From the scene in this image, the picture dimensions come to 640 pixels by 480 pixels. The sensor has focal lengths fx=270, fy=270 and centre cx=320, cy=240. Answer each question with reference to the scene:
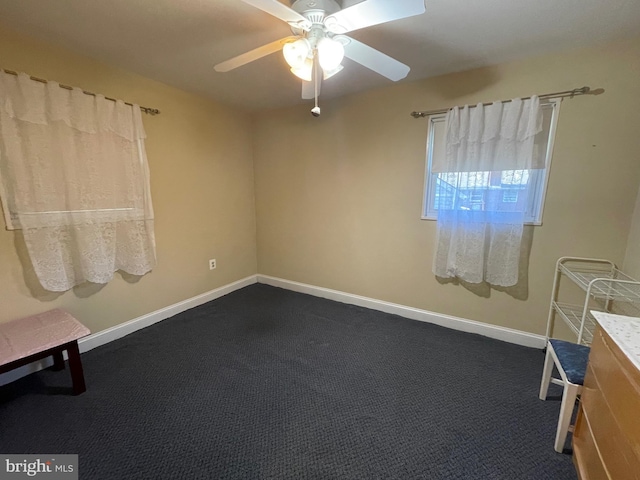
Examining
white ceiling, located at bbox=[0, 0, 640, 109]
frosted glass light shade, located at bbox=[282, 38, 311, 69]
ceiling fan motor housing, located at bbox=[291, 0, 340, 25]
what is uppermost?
white ceiling, located at bbox=[0, 0, 640, 109]

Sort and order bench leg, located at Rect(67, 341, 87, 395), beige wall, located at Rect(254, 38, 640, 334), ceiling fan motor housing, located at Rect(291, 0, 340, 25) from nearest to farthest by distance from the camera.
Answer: ceiling fan motor housing, located at Rect(291, 0, 340, 25), bench leg, located at Rect(67, 341, 87, 395), beige wall, located at Rect(254, 38, 640, 334)

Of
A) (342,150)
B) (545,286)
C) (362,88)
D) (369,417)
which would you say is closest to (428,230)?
(545,286)

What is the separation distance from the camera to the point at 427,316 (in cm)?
259

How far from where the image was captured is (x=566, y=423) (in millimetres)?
1269

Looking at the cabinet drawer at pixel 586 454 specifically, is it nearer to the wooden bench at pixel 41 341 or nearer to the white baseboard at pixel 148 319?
the wooden bench at pixel 41 341

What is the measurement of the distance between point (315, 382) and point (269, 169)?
247cm

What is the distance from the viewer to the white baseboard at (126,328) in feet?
5.95

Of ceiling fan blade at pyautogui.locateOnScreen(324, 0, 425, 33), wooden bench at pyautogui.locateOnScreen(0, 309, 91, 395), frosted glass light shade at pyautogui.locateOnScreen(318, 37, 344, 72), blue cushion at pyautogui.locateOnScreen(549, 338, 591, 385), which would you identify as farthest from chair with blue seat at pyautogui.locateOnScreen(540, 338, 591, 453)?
wooden bench at pyautogui.locateOnScreen(0, 309, 91, 395)

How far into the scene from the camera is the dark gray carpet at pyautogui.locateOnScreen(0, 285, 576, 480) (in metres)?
1.25

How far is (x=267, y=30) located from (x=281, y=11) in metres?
0.66

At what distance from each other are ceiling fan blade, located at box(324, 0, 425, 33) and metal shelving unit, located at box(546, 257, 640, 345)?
183 cm

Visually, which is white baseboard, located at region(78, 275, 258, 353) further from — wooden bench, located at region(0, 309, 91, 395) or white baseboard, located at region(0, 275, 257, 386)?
wooden bench, located at region(0, 309, 91, 395)

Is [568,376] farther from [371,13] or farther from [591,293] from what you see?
[371,13]

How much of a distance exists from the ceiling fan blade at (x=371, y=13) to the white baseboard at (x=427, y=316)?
2.32m
